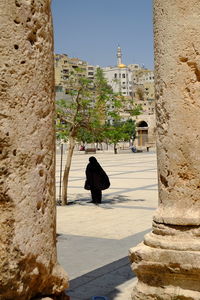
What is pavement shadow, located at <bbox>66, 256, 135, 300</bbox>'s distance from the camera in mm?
5375

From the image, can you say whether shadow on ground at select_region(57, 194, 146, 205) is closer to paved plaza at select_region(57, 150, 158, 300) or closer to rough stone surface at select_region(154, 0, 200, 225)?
paved plaza at select_region(57, 150, 158, 300)

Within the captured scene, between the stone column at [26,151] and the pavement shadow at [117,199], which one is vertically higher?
the stone column at [26,151]

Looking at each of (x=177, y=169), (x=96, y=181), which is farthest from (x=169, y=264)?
(x=96, y=181)

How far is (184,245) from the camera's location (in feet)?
14.8

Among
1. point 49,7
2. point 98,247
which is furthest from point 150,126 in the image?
point 49,7

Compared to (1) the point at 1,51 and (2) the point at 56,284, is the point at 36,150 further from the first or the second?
(2) the point at 56,284

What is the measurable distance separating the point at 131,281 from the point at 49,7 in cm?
392

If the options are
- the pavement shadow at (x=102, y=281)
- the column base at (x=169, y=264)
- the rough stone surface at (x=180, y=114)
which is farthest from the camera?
the pavement shadow at (x=102, y=281)

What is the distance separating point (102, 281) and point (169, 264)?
1548 mm

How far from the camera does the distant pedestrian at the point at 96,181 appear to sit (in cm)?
1312

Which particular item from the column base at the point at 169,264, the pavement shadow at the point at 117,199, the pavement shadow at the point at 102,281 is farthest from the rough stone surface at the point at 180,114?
the pavement shadow at the point at 117,199

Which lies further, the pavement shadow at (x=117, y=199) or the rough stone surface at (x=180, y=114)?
the pavement shadow at (x=117, y=199)

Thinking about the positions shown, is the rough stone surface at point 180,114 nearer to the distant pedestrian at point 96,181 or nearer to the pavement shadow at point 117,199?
the distant pedestrian at point 96,181

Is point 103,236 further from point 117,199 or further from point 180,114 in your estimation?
point 117,199
